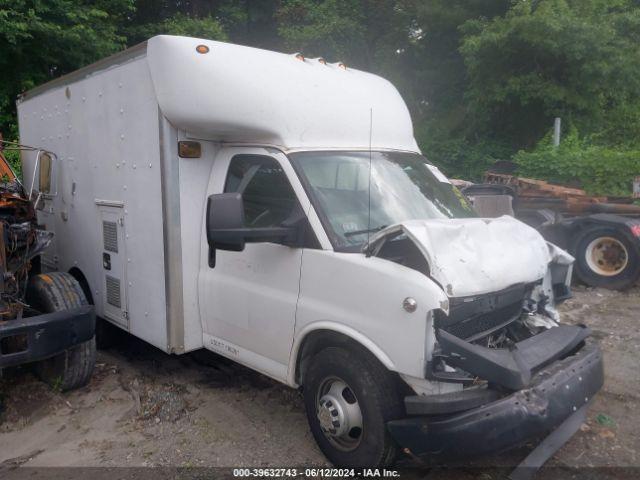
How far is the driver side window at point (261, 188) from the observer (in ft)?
13.0

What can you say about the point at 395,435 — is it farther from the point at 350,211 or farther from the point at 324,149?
the point at 324,149

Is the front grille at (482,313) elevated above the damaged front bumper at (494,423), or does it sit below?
above

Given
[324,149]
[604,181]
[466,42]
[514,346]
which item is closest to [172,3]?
[466,42]

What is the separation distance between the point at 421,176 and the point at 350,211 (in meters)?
0.91

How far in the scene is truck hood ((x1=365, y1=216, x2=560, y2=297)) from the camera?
10.4 feet

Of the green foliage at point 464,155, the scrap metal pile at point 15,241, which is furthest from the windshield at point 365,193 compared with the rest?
the green foliage at point 464,155

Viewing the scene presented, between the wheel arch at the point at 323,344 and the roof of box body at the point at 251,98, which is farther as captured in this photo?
the roof of box body at the point at 251,98

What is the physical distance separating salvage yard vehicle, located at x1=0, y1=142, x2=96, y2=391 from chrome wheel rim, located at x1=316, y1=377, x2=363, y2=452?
2066 millimetres

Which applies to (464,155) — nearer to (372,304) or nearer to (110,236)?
(110,236)

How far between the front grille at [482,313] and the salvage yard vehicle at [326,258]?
0.05 ft

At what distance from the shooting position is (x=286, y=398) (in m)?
4.79

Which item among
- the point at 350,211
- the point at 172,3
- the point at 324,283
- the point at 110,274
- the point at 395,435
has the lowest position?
the point at 395,435

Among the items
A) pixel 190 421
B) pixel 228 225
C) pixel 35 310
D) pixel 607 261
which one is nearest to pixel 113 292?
pixel 35 310

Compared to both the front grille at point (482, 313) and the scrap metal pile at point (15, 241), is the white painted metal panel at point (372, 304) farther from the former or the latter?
the scrap metal pile at point (15, 241)
